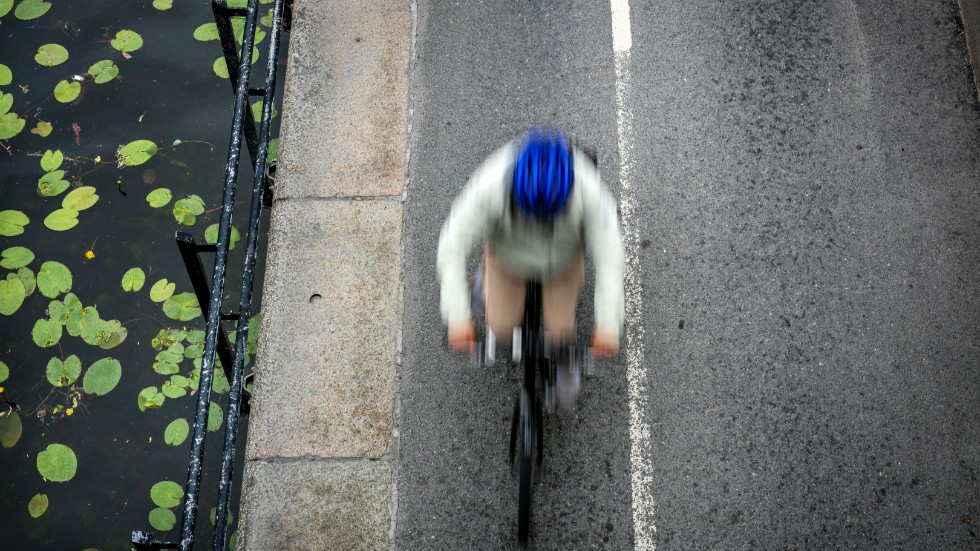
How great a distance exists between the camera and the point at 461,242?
350cm

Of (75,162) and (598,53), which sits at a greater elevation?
(598,53)

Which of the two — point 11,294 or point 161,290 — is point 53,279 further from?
point 161,290

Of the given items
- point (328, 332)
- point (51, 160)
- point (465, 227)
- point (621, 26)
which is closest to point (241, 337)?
point (328, 332)

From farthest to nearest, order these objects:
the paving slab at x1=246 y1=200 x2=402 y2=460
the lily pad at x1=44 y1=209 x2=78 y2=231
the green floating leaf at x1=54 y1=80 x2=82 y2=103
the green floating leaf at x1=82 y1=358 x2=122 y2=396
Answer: the green floating leaf at x1=54 y1=80 x2=82 y2=103
the lily pad at x1=44 y1=209 x2=78 y2=231
the green floating leaf at x1=82 y1=358 x2=122 y2=396
the paving slab at x1=246 y1=200 x2=402 y2=460

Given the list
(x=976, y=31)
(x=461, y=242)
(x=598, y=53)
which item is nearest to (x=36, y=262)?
(x=461, y=242)

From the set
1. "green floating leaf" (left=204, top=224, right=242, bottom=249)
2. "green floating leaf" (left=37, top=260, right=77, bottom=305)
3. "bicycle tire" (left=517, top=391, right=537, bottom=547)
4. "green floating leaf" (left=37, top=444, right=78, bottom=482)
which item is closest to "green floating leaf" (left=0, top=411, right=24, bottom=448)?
"green floating leaf" (left=37, top=444, right=78, bottom=482)

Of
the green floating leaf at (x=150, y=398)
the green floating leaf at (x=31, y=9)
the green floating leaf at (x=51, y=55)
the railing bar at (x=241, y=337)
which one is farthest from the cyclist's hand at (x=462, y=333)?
the green floating leaf at (x=31, y=9)

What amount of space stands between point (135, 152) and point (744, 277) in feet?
16.7

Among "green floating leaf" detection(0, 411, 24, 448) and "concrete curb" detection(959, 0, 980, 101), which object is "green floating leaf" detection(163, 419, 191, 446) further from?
"concrete curb" detection(959, 0, 980, 101)

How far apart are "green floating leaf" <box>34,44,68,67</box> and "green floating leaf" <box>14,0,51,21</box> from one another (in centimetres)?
43

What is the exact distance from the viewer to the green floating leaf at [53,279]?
5.54 m

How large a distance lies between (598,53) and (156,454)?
4539mm

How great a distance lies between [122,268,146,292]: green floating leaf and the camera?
556 cm

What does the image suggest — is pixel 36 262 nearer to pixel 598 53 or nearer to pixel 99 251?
pixel 99 251
